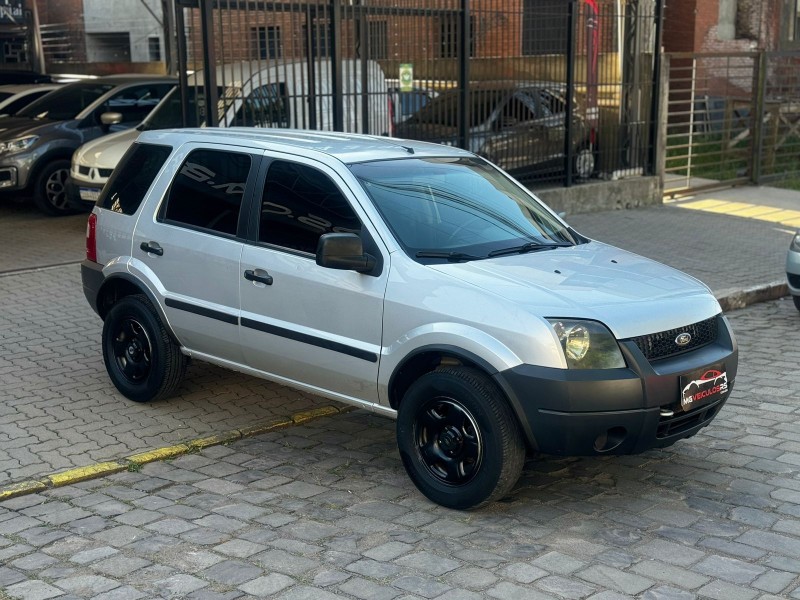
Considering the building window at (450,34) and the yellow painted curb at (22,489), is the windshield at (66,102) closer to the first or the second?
the building window at (450,34)

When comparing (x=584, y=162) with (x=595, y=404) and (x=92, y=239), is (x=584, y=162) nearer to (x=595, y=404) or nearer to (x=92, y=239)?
(x=92, y=239)

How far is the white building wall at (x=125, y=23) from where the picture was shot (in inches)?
1077

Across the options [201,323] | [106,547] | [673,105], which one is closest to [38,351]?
[201,323]

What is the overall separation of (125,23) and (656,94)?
17.0m

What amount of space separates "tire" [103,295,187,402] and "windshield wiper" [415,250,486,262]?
200 centimetres

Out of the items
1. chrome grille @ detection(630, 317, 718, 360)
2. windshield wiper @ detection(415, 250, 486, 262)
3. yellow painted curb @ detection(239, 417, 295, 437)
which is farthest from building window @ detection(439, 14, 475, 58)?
chrome grille @ detection(630, 317, 718, 360)

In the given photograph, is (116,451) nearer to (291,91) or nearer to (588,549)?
(588,549)

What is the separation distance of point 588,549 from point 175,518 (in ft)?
6.50

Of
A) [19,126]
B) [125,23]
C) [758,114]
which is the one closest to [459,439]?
[19,126]

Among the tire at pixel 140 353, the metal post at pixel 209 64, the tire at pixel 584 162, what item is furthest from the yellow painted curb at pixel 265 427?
the tire at pixel 584 162

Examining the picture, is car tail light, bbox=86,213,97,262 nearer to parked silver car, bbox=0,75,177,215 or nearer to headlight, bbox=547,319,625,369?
headlight, bbox=547,319,625,369

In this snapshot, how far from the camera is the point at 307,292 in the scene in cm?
566

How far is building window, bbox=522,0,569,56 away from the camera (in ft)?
46.2

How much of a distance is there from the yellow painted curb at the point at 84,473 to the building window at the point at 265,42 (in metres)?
6.34
